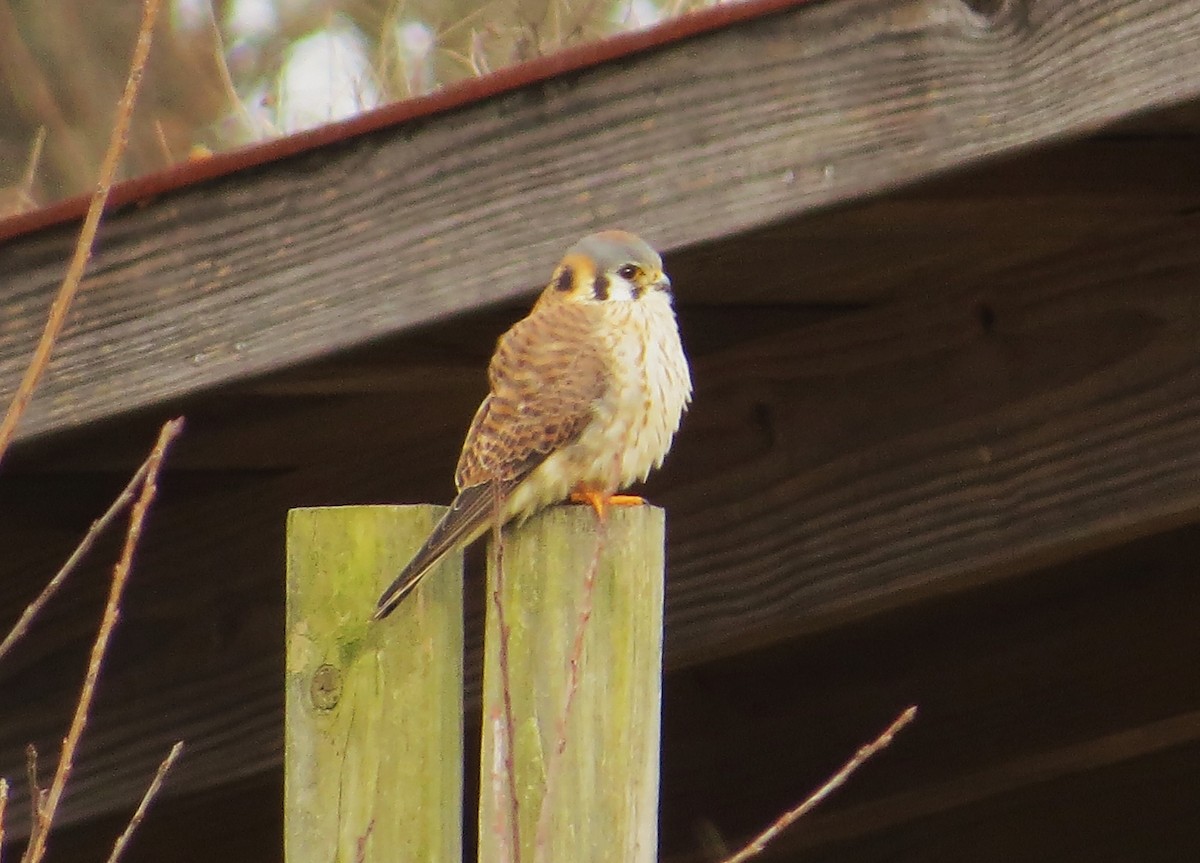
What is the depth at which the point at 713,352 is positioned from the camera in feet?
7.43

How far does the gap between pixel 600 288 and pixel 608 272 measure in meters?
0.20

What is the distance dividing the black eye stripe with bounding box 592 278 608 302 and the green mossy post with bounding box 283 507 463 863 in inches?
27.6

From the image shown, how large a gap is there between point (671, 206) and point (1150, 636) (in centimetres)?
119

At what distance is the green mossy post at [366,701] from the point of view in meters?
1.49

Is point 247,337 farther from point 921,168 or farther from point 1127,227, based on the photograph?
point 1127,227

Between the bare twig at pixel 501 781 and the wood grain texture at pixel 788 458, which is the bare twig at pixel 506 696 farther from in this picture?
the wood grain texture at pixel 788 458

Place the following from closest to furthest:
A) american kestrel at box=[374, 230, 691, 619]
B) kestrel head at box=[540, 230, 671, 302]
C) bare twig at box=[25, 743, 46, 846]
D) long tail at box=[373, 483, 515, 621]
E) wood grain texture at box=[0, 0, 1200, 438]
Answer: bare twig at box=[25, 743, 46, 846] < long tail at box=[373, 483, 515, 621] < wood grain texture at box=[0, 0, 1200, 438] < kestrel head at box=[540, 230, 671, 302] < american kestrel at box=[374, 230, 691, 619]

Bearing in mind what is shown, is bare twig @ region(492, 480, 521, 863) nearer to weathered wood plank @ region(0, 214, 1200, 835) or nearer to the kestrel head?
the kestrel head

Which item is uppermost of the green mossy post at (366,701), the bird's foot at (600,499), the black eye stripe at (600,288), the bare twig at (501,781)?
the black eye stripe at (600,288)

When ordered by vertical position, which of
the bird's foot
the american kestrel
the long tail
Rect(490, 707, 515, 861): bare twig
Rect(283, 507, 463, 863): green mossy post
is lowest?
Rect(490, 707, 515, 861): bare twig

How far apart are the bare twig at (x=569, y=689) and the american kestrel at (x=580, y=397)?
1.46 feet

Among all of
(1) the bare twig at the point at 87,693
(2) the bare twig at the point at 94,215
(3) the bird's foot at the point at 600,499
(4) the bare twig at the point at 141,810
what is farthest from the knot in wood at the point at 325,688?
(3) the bird's foot at the point at 600,499

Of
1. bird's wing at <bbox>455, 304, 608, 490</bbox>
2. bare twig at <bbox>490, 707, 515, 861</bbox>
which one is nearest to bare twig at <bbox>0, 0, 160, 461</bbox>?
bare twig at <bbox>490, 707, 515, 861</bbox>

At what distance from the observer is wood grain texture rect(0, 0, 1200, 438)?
1.63 metres
